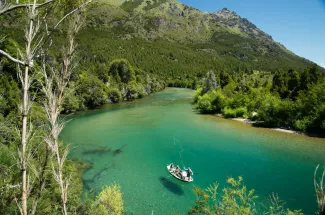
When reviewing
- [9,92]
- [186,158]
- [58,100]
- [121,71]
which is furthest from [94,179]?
[121,71]

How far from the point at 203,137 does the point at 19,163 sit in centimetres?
3905

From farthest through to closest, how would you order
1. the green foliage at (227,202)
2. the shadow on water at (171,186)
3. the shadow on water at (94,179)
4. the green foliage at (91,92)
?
the green foliage at (91,92) < the shadow on water at (94,179) < the shadow on water at (171,186) < the green foliage at (227,202)

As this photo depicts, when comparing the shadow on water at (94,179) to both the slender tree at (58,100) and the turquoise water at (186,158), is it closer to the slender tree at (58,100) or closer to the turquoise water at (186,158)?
the turquoise water at (186,158)

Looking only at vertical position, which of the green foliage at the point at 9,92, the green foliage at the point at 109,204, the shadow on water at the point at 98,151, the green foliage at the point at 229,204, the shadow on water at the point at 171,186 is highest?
the green foliage at the point at 9,92

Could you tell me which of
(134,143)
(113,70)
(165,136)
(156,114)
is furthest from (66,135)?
(113,70)

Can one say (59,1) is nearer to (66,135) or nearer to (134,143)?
(134,143)

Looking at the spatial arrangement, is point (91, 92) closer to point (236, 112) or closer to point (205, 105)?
point (205, 105)

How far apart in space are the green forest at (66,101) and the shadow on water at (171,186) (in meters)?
3.00

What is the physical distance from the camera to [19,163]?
424 centimetres

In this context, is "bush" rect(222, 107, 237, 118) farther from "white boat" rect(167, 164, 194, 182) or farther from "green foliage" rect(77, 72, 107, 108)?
"green foliage" rect(77, 72, 107, 108)

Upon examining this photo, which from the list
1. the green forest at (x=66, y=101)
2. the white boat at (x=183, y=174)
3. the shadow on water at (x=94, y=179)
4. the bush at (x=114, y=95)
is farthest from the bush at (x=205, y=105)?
the shadow on water at (x=94, y=179)

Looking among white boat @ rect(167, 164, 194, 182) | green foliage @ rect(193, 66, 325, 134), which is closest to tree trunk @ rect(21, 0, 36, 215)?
white boat @ rect(167, 164, 194, 182)

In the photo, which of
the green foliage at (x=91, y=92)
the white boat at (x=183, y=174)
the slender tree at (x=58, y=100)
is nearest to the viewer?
the slender tree at (x=58, y=100)

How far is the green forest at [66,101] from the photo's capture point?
4.61 metres
